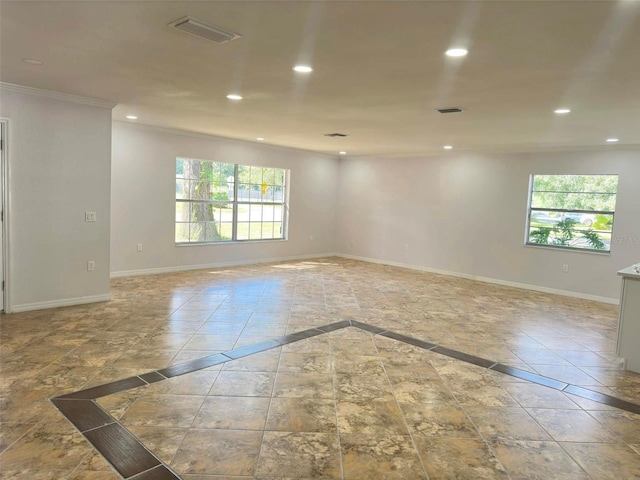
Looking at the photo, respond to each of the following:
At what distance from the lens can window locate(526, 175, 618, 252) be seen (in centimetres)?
653

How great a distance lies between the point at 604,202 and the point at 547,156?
1.10 m

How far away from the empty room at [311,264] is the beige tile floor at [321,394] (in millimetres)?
21

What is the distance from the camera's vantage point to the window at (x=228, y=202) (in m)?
7.43

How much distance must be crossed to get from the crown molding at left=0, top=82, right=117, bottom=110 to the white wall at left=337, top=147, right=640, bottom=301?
225 inches

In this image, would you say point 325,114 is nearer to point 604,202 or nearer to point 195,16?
point 195,16

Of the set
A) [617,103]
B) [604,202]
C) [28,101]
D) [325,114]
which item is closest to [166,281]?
[28,101]

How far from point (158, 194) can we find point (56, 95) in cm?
253

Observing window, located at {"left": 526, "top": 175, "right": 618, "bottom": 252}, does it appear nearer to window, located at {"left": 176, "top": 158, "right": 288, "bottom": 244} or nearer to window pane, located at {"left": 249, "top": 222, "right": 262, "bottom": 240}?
window, located at {"left": 176, "top": 158, "right": 288, "bottom": 244}

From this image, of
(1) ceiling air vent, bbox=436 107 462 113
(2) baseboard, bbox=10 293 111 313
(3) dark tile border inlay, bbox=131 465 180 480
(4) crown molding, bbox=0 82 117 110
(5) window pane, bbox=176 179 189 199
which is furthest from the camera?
(5) window pane, bbox=176 179 189 199

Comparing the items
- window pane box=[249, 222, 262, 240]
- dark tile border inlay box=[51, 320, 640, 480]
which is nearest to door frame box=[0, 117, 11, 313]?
dark tile border inlay box=[51, 320, 640, 480]

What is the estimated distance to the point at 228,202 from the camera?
26.3 feet

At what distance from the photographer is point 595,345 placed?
14.2 feet

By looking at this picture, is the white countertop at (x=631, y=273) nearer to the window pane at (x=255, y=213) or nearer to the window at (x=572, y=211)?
the window at (x=572, y=211)

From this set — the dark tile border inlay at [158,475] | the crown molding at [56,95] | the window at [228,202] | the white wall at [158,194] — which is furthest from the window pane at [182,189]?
the dark tile border inlay at [158,475]
